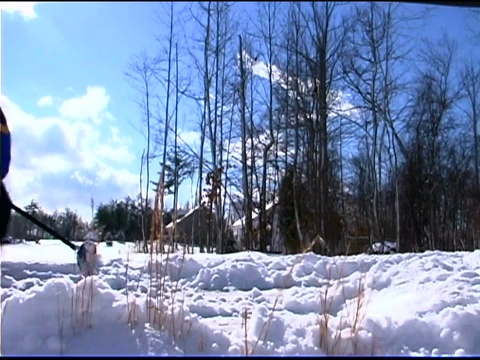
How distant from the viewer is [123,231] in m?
3.38

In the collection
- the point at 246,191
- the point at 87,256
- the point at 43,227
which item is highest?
the point at 246,191

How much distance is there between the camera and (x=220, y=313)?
2.38 m

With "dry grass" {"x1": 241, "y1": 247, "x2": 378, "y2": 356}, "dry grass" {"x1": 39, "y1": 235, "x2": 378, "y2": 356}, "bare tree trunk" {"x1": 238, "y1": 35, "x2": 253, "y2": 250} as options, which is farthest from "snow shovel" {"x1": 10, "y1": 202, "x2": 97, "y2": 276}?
"bare tree trunk" {"x1": 238, "y1": 35, "x2": 253, "y2": 250}

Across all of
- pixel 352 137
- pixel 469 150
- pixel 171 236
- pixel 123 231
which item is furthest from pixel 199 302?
pixel 469 150

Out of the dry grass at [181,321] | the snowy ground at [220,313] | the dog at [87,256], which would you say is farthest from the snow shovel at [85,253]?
the dry grass at [181,321]

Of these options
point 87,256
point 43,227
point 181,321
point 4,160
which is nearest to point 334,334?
point 181,321

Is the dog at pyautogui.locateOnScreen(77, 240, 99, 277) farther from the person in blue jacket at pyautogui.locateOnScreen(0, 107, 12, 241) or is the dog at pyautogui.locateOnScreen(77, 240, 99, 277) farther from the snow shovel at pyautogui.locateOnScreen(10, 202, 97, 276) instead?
the person in blue jacket at pyautogui.locateOnScreen(0, 107, 12, 241)

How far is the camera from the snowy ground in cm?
185

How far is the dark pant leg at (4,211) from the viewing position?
7.49ft

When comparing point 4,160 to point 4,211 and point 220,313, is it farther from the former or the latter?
point 220,313

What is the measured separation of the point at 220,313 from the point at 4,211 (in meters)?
1.17

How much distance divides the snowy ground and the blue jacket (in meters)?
0.50

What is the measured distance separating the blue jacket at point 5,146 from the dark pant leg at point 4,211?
8.4 inches

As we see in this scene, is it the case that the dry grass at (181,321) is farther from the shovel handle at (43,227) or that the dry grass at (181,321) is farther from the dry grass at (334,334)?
the shovel handle at (43,227)
